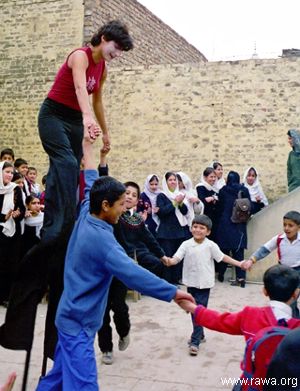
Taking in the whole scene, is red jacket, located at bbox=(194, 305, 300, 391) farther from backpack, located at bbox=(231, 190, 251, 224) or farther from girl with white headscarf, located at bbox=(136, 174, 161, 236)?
backpack, located at bbox=(231, 190, 251, 224)

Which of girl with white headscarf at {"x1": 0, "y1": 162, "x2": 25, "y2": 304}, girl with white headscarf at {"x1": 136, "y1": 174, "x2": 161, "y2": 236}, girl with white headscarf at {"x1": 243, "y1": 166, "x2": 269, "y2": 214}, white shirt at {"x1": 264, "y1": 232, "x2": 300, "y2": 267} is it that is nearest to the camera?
white shirt at {"x1": 264, "y1": 232, "x2": 300, "y2": 267}

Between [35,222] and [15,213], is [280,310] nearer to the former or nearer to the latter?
[15,213]

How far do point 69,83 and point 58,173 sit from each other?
0.60 meters

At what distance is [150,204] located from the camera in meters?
7.36

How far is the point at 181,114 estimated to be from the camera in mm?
13070

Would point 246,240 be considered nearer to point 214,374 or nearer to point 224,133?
point 214,374

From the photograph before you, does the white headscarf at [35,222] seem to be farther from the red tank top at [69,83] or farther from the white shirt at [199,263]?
the red tank top at [69,83]

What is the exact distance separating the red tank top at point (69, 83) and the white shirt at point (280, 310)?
5.98 feet

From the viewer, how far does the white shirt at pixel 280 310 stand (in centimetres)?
242

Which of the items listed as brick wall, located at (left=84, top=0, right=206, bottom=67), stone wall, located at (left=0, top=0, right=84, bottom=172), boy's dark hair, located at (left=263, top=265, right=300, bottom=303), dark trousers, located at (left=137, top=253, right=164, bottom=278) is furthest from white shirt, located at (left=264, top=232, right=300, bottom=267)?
brick wall, located at (left=84, top=0, right=206, bottom=67)

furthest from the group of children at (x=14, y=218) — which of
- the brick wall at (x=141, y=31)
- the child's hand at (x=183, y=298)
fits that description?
the brick wall at (x=141, y=31)

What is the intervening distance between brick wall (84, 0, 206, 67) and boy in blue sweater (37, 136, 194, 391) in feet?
40.0

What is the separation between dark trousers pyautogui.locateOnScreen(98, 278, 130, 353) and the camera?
420 centimetres

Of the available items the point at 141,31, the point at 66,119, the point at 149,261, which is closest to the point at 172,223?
the point at 149,261
